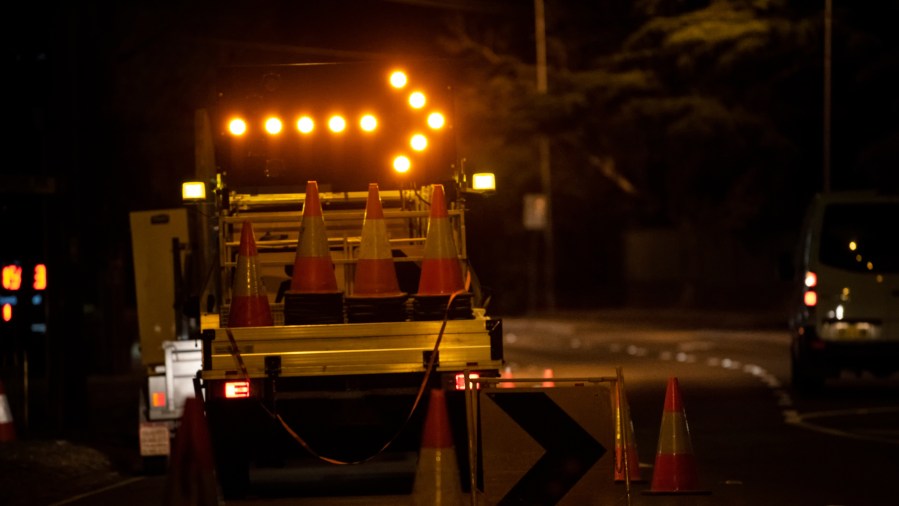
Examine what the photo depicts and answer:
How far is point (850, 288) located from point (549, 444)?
1093 centimetres

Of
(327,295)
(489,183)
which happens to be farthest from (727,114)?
(327,295)

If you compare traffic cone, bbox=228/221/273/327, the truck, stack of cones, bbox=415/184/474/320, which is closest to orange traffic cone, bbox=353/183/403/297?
the truck

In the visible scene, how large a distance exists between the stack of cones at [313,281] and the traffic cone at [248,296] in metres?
0.17

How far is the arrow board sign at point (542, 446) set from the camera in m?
9.77

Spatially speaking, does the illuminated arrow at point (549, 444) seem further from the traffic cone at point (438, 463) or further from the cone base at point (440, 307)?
the cone base at point (440, 307)

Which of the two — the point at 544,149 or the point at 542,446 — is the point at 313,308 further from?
the point at 544,149

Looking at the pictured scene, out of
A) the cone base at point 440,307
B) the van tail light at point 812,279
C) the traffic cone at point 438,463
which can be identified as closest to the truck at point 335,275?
the cone base at point 440,307

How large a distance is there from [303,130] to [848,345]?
329 inches

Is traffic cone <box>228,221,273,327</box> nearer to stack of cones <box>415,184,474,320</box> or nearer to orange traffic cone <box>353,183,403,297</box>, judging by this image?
orange traffic cone <box>353,183,403,297</box>

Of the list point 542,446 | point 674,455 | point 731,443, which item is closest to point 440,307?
point 674,455

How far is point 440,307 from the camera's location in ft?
38.2

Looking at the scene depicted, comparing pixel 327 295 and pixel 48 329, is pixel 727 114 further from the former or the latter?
pixel 327 295

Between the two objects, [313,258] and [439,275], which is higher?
[313,258]

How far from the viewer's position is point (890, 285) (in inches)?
780
